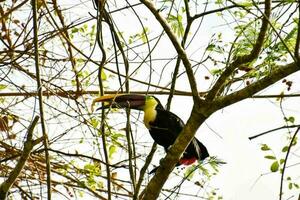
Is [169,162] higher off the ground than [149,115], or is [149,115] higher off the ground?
[149,115]

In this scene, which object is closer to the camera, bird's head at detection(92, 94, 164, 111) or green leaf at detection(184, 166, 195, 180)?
green leaf at detection(184, 166, 195, 180)

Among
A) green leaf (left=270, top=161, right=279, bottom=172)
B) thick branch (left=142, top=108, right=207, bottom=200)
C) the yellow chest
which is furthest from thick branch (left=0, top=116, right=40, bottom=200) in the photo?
the yellow chest

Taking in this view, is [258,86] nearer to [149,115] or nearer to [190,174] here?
[190,174]

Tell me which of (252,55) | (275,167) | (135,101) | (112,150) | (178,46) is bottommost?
(275,167)

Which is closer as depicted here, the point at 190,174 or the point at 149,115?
the point at 190,174

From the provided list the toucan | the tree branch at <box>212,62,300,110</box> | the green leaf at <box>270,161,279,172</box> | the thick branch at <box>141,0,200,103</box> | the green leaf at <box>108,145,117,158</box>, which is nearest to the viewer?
the tree branch at <box>212,62,300,110</box>

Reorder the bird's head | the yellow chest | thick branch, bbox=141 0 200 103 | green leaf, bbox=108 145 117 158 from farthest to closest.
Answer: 1. the yellow chest
2. the bird's head
3. green leaf, bbox=108 145 117 158
4. thick branch, bbox=141 0 200 103

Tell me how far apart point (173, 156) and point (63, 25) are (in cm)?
129

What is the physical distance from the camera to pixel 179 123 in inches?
151

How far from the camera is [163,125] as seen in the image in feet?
12.9

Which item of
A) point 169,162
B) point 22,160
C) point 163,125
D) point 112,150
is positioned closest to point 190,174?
point 169,162

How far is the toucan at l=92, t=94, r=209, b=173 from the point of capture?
3.60 meters

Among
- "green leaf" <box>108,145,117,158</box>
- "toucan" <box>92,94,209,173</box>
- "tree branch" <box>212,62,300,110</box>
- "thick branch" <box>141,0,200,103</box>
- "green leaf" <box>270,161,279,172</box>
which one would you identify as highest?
"toucan" <box>92,94,209,173</box>

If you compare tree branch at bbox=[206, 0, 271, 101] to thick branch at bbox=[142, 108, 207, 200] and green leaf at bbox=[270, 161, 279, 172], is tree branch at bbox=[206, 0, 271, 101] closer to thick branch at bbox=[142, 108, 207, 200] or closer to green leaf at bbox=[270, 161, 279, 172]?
thick branch at bbox=[142, 108, 207, 200]
